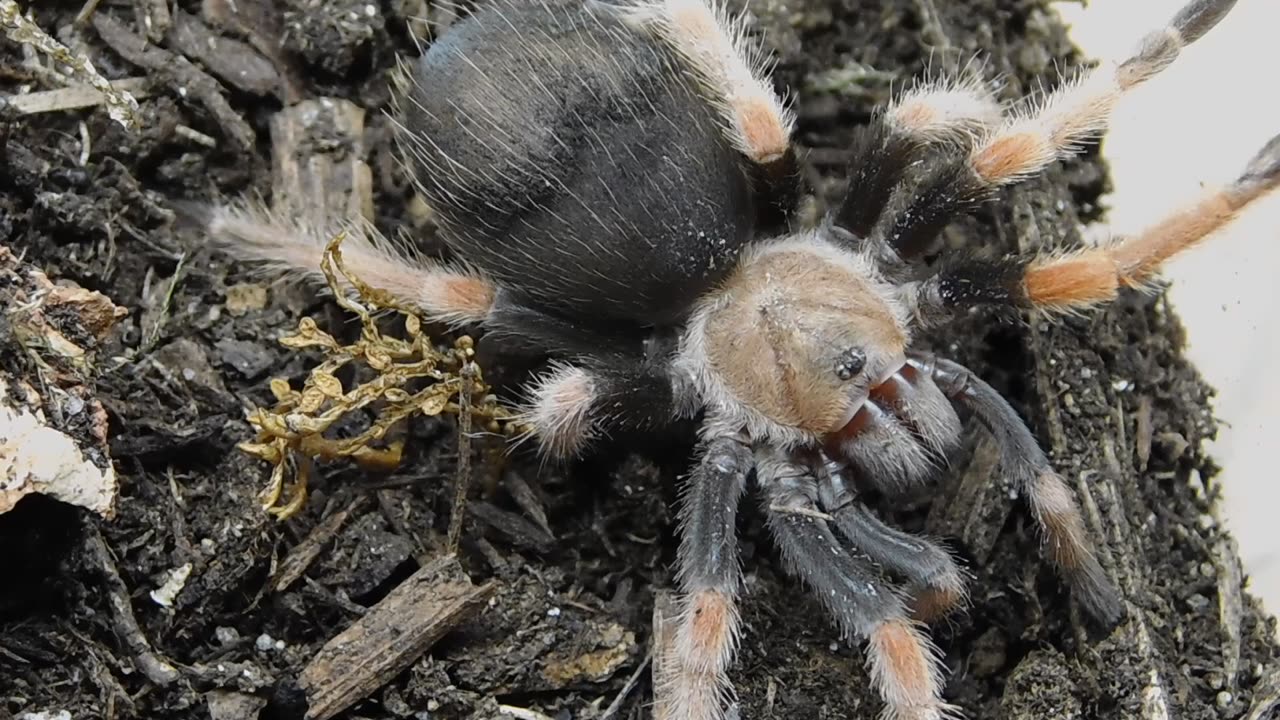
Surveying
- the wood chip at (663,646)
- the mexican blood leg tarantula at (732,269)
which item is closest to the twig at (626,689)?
the wood chip at (663,646)

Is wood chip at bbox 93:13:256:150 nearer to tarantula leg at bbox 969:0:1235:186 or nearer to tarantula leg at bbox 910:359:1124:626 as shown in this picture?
tarantula leg at bbox 969:0:1235:186

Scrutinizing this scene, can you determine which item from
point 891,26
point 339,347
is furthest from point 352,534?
point 891,26

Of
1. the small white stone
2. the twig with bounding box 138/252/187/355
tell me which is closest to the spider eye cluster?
the small white stone

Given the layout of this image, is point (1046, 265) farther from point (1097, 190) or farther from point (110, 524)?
point (110, 524)

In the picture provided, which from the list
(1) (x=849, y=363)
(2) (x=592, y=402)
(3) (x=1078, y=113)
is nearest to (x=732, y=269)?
(1) (x=849, y=363)

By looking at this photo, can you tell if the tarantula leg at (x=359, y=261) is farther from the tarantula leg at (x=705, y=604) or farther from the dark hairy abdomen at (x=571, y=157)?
the tarantula leg at (x=705, y=604)
